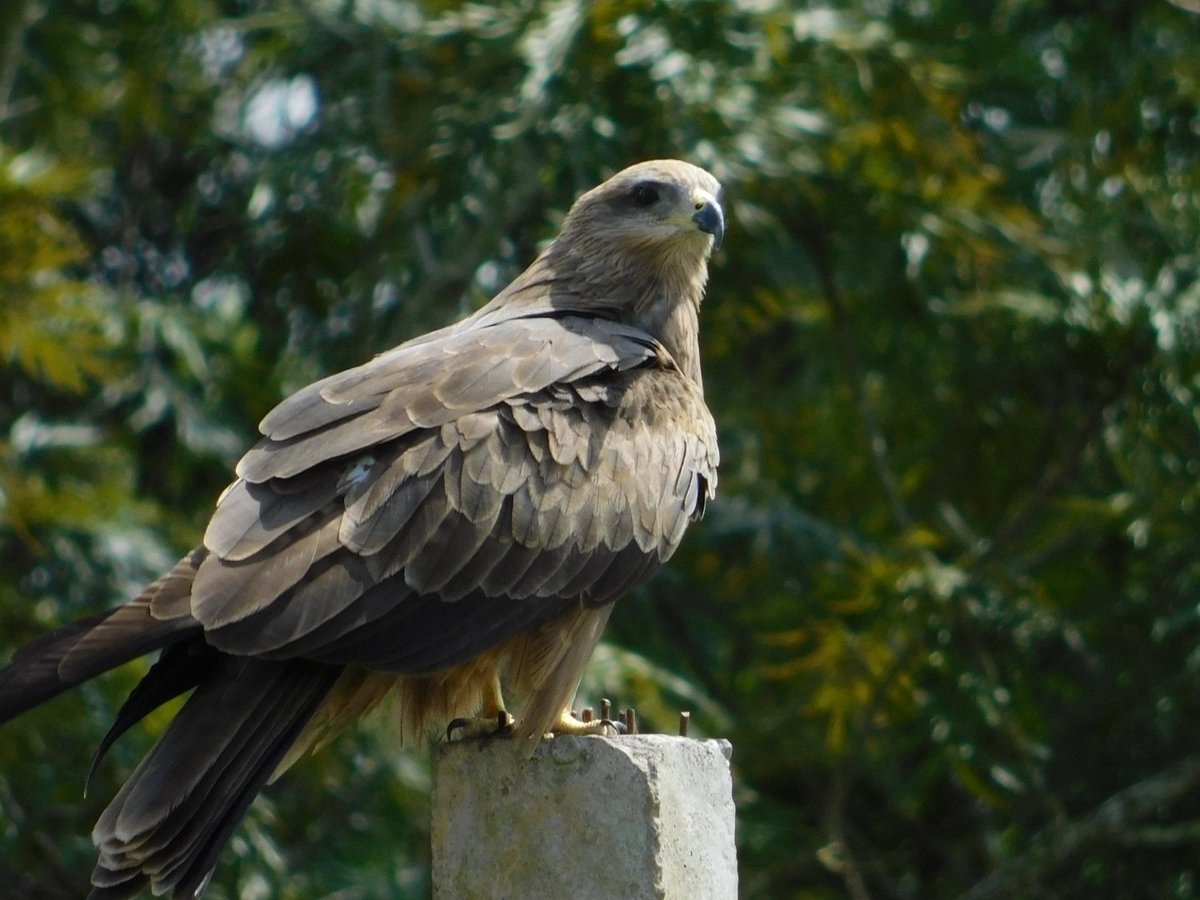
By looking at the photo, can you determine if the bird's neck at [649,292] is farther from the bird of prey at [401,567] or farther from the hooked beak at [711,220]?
the bird of prey at [401,567]

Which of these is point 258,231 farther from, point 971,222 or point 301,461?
point 301,461

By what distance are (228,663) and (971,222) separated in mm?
5313

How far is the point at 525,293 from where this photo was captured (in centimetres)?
586

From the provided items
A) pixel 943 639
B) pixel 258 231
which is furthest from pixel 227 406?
pixel 943 639

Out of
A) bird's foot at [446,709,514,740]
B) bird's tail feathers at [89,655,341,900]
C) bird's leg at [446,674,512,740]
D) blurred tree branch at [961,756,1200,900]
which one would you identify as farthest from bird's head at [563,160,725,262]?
blurred tree branch at [961,756,1200,900]

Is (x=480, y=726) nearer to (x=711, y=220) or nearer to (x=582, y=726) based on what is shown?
(x=582, y=726)

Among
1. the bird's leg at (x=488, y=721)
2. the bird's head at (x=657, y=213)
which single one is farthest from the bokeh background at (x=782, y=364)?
the bird's leg at (x=488, y=721)

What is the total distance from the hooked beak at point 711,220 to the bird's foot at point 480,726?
1.78 m

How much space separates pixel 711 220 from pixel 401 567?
1.78 metres

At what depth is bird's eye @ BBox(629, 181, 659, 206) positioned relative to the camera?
5.88m

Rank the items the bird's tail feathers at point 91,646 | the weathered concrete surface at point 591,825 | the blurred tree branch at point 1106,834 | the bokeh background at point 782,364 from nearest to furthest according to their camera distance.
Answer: the weathered concrete surface at point 591,825 → the bird's tail feathers at point 91,646 → the bokeh background at point 782,364 → the blurred tree branch at point 1106,834

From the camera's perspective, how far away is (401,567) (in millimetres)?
4445

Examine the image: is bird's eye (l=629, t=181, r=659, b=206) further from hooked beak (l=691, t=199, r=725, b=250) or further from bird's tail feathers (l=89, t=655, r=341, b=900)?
bird's tail feathers (l=89, t=655, r=341, b=900)

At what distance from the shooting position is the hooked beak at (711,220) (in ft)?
18.7
